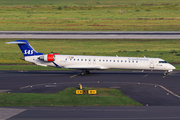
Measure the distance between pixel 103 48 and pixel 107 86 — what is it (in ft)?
113

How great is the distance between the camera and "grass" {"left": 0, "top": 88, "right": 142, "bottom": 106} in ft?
97.0

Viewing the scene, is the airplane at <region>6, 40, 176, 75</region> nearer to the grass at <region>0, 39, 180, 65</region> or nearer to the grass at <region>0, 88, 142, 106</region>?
the grass at <region>0, 88, 142, 106</region>

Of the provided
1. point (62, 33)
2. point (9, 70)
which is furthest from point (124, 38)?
point (9, 70)

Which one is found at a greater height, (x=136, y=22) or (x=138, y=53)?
(x=136, y=22)

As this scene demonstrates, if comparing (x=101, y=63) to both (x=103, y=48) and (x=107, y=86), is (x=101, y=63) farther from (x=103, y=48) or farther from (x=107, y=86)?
(x=103, y=48)

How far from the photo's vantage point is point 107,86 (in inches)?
1549

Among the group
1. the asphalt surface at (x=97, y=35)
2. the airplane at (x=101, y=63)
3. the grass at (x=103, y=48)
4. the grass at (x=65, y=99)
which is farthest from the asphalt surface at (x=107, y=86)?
the asphalt surface at (x=97, y=35)

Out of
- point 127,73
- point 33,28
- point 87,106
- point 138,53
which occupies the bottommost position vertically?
point 87,106

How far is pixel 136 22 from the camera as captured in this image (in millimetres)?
111625

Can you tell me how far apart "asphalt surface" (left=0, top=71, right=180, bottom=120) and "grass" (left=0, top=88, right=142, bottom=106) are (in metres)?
1.37

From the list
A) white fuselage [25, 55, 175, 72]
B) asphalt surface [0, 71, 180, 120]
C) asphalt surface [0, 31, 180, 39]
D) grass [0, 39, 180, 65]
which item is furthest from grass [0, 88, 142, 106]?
asphalt surface [0, 31, 180, 39]

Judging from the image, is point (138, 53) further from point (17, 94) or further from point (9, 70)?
point (17, 94)

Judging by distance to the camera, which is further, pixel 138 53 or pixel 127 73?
pixel 138 53

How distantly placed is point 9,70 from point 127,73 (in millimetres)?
22023
